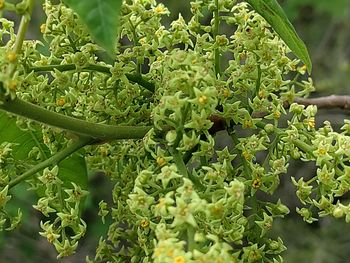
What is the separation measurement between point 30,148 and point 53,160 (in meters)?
0.31

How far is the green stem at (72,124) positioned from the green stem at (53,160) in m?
0.05

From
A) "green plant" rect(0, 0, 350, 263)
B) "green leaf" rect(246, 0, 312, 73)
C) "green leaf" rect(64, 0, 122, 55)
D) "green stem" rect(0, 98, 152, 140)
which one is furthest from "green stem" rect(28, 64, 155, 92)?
"green leaf" rect(64, 0, 122, 55)

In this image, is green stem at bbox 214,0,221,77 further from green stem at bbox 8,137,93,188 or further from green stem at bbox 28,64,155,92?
green stem at bbox 8,137,93,188

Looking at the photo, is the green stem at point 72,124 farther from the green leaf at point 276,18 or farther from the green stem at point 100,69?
the green leaf at point 276,18

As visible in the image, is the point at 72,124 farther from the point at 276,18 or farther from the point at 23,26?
the point at 276,18

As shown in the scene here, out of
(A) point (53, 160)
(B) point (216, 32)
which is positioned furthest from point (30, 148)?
(B) point (216, 32)

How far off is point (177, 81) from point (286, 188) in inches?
156

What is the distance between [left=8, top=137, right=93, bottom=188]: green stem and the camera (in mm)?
1624

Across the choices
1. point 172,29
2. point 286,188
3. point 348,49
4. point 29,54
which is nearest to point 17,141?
point 29,54

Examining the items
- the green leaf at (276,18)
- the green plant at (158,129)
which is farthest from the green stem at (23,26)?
the green leaf at (276,18)

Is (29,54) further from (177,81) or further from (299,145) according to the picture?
(299,145)

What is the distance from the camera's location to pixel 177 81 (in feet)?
4.98

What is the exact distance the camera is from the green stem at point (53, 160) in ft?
5.33

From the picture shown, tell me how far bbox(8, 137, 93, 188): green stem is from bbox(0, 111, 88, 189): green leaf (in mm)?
267
